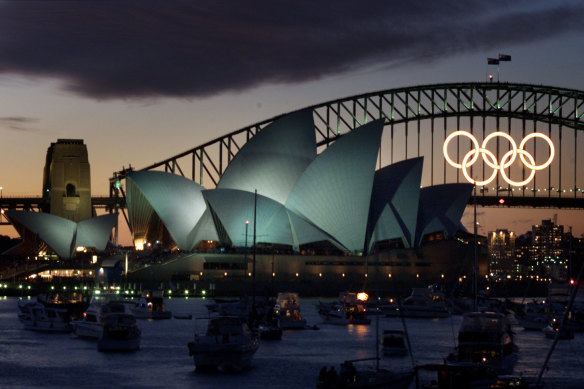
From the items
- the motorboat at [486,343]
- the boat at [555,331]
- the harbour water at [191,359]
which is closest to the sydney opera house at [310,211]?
the harbour water at [191,359]

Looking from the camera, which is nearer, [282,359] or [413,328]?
[282,359]

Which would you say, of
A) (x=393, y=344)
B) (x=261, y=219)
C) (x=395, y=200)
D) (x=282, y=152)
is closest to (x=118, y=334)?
(x=393, y=344)

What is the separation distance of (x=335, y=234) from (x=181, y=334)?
46484 mm

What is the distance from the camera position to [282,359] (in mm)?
54969

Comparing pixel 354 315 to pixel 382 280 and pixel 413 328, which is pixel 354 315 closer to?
pixel 413 328

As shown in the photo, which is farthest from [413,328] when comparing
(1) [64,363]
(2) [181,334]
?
(1) [64,363]

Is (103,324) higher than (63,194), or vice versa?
(63,194)

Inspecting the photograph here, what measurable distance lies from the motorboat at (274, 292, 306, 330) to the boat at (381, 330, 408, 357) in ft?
51.3

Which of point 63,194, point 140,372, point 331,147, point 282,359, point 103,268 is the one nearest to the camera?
point 140,372

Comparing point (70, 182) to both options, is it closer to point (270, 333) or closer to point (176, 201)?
point (176, 201)

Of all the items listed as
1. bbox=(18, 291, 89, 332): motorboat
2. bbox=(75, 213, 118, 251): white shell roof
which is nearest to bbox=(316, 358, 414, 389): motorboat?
bbox=(18, 291, 89, 332): motorboat

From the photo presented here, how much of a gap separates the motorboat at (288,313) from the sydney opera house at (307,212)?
2916cm

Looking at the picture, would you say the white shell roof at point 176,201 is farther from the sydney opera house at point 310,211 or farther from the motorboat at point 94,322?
the motorboat at point 94,322

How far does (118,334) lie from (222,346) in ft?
33.3
